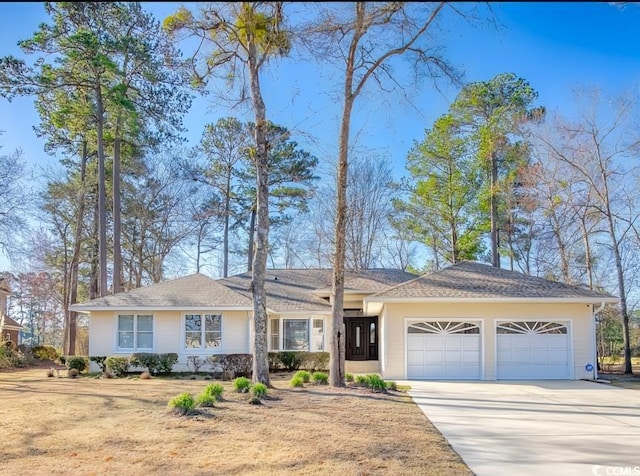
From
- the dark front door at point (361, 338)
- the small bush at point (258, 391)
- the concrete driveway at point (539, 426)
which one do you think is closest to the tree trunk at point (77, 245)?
the dark front door at point (361, 338)

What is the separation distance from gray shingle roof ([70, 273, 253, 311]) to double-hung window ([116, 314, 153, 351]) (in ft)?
1.92

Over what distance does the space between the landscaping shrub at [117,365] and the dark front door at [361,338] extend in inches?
341

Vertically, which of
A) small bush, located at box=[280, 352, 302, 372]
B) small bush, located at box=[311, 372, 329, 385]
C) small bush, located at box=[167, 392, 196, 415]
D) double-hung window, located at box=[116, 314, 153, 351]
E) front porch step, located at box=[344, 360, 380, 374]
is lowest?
front porch step, located at box=[344, 360, 380, 374]

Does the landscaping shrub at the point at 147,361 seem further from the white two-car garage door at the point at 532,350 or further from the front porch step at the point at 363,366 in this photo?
the white two-car garage door at the point at 532,350

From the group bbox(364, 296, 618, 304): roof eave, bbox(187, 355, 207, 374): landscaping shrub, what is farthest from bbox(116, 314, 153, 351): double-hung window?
bbox(364, 296, 618, 304): roof eave

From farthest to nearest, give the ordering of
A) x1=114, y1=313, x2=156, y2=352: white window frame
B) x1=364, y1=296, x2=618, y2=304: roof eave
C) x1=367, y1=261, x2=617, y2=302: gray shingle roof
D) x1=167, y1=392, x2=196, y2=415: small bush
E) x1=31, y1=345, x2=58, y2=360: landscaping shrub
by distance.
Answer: x1=31, y1=345, x2=58, y2=360: landscaping shrub < x1=114, y1=313, x2=156, y2=352: white window frame < x1=367, y1=261, x2=617, y2=302: gray shingle roof < x1=364, y1=296, x2=618, y2=304: roof eave < x1=167, y1=392, x2=196, y2=415: small bush

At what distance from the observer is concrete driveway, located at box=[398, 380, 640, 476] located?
572cm

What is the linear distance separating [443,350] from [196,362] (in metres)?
7.95

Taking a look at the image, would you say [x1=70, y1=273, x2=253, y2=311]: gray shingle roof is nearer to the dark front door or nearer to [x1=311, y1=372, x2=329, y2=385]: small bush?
[x1=311, y1=372, x2=329, y2=385]: small bush

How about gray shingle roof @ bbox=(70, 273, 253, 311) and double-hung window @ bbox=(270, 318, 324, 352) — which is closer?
gray shingle roof @ bbox=(70, 273, 253, 311)

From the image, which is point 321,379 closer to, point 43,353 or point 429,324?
point 429,324

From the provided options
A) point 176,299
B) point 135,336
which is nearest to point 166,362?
point 135,336

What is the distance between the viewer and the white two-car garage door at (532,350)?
601 inches

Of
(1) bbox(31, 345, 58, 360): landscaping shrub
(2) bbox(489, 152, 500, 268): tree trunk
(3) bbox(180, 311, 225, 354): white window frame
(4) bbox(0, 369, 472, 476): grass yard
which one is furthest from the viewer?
(2) bbox(489, 152, 500, 268): tree trunk
